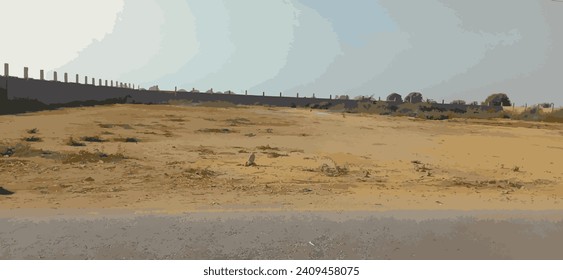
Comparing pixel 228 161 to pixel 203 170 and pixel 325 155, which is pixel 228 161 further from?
pixel 325 155

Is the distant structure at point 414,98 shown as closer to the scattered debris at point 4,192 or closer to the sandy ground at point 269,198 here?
the sandy ground at point 269,198

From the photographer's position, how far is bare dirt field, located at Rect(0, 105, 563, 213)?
835cm

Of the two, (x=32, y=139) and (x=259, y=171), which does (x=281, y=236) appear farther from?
(x=32, y=139)

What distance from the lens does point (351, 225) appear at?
6023mm

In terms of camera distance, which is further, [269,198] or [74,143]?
[74,143]

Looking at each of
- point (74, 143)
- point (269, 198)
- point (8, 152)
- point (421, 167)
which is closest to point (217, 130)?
point (74, 143)

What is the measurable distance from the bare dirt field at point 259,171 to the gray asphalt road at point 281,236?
3.69ft

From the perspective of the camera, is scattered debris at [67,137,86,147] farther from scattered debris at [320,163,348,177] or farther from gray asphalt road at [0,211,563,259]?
gray asphalt road at [0,211,563,259]

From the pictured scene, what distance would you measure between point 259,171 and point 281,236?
6.35 metres

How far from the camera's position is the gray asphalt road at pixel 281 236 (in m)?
5.06

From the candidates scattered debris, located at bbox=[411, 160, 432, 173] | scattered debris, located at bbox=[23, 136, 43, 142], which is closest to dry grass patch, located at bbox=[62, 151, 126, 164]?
scattered debris, located at bbox=[23, 136, 43, 142]

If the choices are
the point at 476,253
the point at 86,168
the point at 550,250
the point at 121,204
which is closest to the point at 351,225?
the point at 476,253

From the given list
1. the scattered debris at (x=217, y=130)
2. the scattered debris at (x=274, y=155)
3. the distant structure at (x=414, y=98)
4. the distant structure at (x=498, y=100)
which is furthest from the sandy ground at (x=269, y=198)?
the distant structure at (x=498, y=100)

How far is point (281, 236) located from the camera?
18.2 ft
